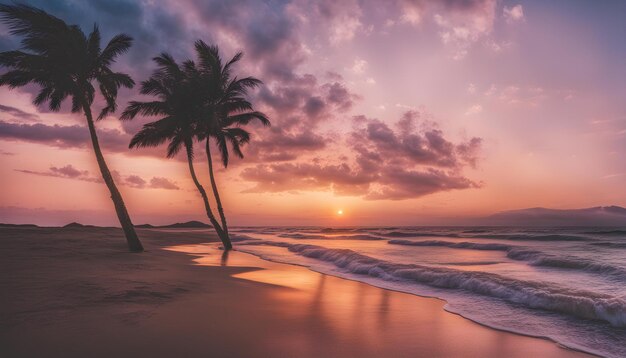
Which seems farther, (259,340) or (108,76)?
(108,76)

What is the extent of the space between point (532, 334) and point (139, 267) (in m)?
9.43

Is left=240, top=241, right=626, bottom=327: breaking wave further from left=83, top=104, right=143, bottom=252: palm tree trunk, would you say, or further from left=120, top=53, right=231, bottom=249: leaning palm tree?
left=120, top=53, right=231, bottom=249: leaning palm tree

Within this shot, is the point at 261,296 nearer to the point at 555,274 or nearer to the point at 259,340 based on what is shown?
the point at 259,340

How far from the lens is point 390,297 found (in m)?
7.62

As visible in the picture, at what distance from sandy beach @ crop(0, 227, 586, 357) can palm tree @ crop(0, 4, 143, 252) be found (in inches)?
354

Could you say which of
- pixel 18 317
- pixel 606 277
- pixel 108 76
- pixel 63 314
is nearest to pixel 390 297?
pixel 63 314

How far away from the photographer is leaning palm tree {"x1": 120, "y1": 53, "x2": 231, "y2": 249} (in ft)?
72.4

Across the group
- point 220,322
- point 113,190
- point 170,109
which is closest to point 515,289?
point 220,322

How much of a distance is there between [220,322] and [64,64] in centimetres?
1480

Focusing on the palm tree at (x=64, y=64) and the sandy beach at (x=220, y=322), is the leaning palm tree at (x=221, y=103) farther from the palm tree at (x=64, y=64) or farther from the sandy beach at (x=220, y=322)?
the sandy beach at (x=220, y=322)

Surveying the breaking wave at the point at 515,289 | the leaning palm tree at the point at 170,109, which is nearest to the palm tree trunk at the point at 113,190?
the leaning palm tree at the point at 170,109

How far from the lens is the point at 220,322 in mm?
5020

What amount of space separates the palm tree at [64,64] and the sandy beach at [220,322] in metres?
8.99

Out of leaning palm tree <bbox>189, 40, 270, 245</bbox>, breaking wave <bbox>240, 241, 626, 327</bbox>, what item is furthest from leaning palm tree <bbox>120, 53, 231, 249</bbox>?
breaking wave <bbox>240, 241, 626, 327</bbox>
